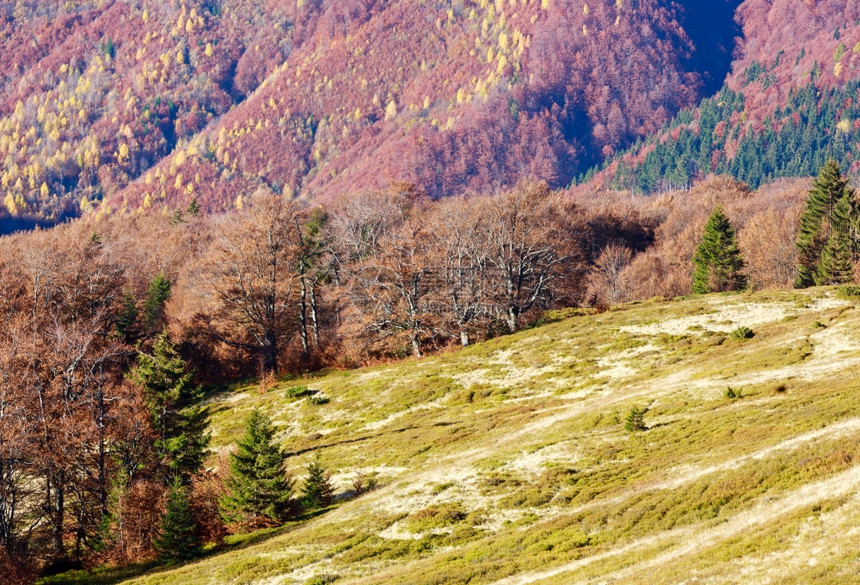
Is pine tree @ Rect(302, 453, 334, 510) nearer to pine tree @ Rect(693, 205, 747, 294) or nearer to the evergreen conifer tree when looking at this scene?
the evergreen conifer tree

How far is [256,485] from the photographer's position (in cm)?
3753

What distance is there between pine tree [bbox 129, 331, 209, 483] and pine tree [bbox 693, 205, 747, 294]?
80.6m

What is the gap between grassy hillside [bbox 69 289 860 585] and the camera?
66.1 feet

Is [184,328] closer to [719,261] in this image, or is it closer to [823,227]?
[719,261]

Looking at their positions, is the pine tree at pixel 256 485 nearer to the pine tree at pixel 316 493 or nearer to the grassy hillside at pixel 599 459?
the pine tree at pixel 316 493

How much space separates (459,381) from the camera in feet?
193

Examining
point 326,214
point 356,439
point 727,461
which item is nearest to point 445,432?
point 356,439

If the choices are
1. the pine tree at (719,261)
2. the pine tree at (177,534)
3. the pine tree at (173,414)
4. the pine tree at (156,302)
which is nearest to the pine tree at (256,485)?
the pine tree at (177,534)

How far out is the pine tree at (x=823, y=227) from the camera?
9488cm

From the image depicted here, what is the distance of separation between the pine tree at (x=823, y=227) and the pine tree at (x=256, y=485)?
84564mm

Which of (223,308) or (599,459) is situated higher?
Result: (223,308)

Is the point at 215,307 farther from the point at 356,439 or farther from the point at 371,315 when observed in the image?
the point at 356,439

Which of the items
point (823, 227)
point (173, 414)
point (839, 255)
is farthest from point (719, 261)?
point (173, 414)

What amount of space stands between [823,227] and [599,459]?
89281mm
